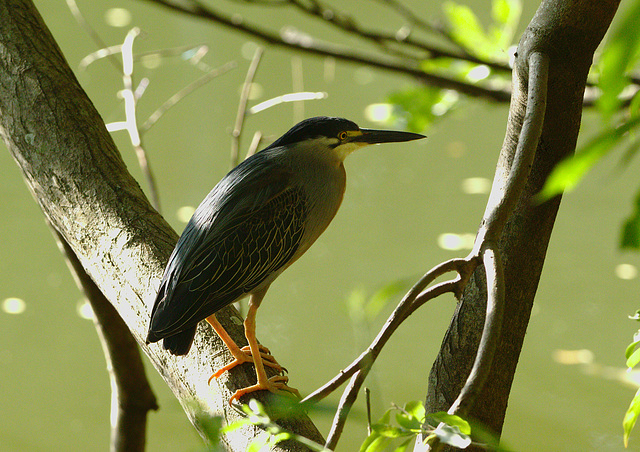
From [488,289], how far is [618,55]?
47cm

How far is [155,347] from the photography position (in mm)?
1318

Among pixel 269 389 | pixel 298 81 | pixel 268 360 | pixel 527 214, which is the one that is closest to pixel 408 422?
pixel 527 214

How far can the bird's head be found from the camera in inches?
60.9

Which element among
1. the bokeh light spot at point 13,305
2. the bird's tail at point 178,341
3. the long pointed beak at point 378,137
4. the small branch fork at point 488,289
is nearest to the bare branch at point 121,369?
the bird's tail at point 178,341

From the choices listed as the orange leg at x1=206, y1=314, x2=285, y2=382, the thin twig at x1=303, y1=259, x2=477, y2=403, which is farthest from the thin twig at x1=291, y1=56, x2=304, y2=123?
the thin twig at x1=303, y1=259, x2=477, y2=403

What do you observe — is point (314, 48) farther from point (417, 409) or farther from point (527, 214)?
point (417, 409)

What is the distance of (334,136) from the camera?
1.58 meters

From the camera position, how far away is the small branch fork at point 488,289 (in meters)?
0.64

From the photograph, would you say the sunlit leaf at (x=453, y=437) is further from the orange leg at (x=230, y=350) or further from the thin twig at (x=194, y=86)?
the thin twig at (x=194, y=86)

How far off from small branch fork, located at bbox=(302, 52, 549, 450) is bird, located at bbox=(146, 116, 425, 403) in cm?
53

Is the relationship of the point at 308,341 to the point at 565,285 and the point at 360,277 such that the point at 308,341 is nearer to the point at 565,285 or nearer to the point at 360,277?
the point at 360,277

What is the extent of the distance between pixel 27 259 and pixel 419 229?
2136mm

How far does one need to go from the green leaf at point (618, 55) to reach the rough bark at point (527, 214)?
0.77 m

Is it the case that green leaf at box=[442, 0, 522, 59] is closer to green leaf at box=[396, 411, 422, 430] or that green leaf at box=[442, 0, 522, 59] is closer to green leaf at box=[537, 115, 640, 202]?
green leaf at box=[396, 411, 422, 430]
